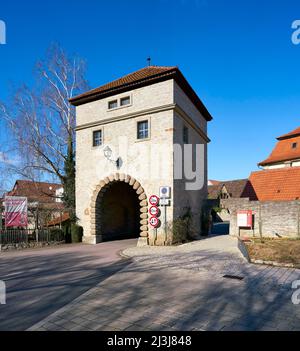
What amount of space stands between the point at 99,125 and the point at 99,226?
6.26 metres

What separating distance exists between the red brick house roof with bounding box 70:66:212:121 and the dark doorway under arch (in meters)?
5.61

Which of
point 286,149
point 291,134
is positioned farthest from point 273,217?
point 291,134

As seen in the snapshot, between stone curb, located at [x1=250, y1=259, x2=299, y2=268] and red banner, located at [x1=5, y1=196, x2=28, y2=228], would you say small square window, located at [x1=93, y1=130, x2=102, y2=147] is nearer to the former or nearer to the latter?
red banner, located at [x1=5, y1=196, x2=28, y2=228]

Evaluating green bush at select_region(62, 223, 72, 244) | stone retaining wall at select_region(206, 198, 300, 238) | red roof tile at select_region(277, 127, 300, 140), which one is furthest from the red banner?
red roof tile at select_region(277, 127, 300, 140)

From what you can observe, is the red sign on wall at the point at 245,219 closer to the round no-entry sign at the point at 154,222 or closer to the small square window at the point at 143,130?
the round no-entry sign at the point at 154,222

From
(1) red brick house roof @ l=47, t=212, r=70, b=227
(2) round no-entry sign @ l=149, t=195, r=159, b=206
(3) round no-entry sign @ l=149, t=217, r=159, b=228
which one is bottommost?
(1) red brick house roof @ l=47, t=212, r=70, b=227

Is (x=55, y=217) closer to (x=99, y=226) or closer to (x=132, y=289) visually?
(x=99, y=226)

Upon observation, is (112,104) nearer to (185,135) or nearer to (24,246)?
(185,135)

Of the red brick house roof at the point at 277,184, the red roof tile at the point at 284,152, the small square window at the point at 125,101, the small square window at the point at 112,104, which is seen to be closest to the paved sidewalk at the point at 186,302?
the small square window at the point at 125,101

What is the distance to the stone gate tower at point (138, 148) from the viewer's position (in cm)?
1300

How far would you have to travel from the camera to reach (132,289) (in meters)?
5.68

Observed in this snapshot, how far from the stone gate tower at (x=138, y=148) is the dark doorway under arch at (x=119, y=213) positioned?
0.07m

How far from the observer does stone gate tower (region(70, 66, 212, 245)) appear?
13000mm
